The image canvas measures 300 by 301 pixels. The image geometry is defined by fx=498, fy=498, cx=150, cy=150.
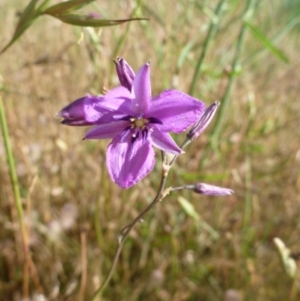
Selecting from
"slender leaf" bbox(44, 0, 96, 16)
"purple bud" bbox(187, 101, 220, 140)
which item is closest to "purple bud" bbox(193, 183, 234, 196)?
"purple bud" bbox(187, 101, 220, 140)

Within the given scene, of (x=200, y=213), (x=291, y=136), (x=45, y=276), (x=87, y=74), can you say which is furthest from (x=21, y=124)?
(x=291, y=136)

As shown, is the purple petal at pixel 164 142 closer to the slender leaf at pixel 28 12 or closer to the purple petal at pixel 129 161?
the purple petal at pixel 129 161

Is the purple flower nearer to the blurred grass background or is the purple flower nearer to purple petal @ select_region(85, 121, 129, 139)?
purple petal @ select_region(85, 121, 129, 139)

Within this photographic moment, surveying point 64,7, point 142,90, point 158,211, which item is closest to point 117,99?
point 142,90

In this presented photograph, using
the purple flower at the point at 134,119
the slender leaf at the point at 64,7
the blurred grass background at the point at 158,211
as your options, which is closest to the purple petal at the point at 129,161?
the purple flower at the point at 134,119

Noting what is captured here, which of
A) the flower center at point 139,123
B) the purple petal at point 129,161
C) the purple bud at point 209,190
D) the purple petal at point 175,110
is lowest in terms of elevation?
the purple bud at point 209,190

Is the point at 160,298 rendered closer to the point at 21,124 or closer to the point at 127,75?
the point at 21,124

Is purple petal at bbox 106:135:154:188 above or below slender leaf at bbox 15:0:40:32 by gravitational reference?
below

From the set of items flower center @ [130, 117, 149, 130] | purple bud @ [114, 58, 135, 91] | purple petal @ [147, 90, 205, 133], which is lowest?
flower center @ [130, 117, 149, 130]
